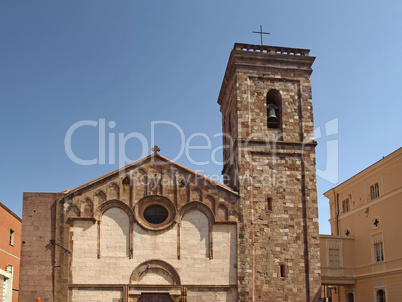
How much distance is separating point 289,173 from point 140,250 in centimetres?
912

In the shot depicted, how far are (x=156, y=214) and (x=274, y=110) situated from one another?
9164mm

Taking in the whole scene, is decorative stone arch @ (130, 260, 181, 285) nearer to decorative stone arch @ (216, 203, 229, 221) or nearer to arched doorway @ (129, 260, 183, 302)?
arched doorway @ (129, 260, 183, 302)

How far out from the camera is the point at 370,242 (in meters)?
35.7

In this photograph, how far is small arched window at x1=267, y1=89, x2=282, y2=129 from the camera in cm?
2992

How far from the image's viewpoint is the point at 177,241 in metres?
26.5

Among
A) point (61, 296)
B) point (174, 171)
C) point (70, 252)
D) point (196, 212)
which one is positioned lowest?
point (61, 296)

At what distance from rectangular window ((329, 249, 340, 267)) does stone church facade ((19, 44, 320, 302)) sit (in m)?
9.02

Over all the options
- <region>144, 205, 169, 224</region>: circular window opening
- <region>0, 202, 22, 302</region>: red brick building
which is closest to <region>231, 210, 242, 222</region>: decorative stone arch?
<region>144, 205, 169, 224</region>: circular window opening

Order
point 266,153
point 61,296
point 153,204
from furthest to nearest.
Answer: point 266,153 < point 153,204 < point 61,296

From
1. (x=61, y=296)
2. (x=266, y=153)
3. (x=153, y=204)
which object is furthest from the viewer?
(x=266, y=153)

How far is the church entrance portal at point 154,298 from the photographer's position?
84.4 ft

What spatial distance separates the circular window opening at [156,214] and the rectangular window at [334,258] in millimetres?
14411

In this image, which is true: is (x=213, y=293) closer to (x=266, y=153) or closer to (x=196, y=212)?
(x=196, y=212)

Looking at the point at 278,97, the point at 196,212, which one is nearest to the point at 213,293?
the point at 196,212
